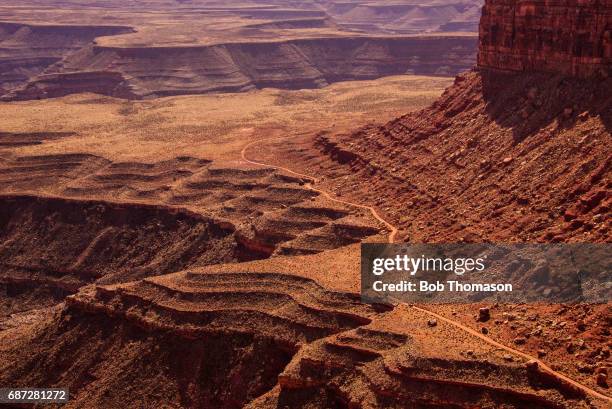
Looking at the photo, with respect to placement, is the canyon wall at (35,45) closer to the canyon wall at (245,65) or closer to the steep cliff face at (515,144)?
the canyon wall at (245,65)

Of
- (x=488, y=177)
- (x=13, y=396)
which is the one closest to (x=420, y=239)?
(x=488, y=177)

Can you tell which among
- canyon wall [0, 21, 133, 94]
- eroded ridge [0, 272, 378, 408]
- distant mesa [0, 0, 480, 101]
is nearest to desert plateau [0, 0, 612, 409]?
eroded ridge [0, 272, 378, 408]

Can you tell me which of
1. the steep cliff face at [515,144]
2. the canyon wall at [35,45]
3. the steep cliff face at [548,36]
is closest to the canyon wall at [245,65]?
the canyon wall at [35,45]

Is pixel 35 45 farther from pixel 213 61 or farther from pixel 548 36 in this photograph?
pixel 548 36

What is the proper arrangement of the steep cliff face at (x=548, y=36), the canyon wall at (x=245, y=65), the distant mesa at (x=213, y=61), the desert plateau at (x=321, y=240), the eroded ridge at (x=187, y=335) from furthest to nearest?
the distant mesa at (x=213, y=61)
the canyon wall at (x=245, y=65)
the steep cliff face at (x=548, y=36)
the eroded ridge at (x=187, y=335)
the desert plateau at (x=321, y=240)

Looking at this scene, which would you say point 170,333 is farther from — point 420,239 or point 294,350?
point 420,239

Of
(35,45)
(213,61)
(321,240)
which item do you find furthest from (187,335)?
(35,45)
